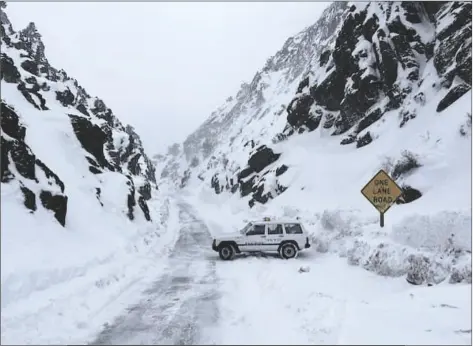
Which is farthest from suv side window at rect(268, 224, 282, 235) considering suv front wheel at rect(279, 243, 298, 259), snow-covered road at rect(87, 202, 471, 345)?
snow-covered road at rect(87, 202, 471, 345)

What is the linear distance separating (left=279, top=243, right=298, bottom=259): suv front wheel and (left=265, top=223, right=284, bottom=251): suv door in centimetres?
27

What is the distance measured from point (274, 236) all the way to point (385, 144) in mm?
16739

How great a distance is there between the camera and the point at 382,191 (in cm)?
1451

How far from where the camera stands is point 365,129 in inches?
1411

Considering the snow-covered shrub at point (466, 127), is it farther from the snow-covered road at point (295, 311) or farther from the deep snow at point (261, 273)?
the snow-covered road at point (295, 311)

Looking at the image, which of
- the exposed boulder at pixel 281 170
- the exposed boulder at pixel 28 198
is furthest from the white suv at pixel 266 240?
the exposed boulder at pixel 281 170

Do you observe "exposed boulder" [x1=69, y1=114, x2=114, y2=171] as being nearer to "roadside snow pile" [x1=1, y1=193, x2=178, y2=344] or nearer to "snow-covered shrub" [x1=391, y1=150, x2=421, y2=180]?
"roadside snow pile" [x1=1, y1=193, x2=178, y2=344]

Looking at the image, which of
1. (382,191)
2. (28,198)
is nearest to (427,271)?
(382,191)

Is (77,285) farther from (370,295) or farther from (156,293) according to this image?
(370,295)

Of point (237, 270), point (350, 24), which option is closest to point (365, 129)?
point (350, 24)

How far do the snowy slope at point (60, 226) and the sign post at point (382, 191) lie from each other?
26.9 ft

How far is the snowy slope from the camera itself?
9.53 m

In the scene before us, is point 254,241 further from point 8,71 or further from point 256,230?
point 8,71

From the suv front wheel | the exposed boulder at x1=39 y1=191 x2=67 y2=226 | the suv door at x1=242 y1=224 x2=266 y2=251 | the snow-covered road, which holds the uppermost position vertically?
the exposed boulder at x1=39 y1=191 x2=67 y2=226
